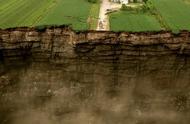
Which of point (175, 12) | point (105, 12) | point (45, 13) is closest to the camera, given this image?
point (45, 13)

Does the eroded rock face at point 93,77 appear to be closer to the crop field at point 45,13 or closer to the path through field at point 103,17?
the crop field at point 45,13

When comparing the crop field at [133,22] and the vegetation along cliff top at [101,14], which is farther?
the vegetation along cliff top at [101,14]

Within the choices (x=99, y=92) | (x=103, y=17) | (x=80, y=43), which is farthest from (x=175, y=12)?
(x=80, y=43)

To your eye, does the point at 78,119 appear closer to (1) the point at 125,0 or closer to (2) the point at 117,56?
(2) the point at 117,56

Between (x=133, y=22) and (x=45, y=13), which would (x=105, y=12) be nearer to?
(x=133, y=22)

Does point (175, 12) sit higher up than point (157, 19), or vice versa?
point (175, 12)

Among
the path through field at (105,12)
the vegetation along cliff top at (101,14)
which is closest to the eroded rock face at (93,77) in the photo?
the vegetation along cliff top at (101,14)
